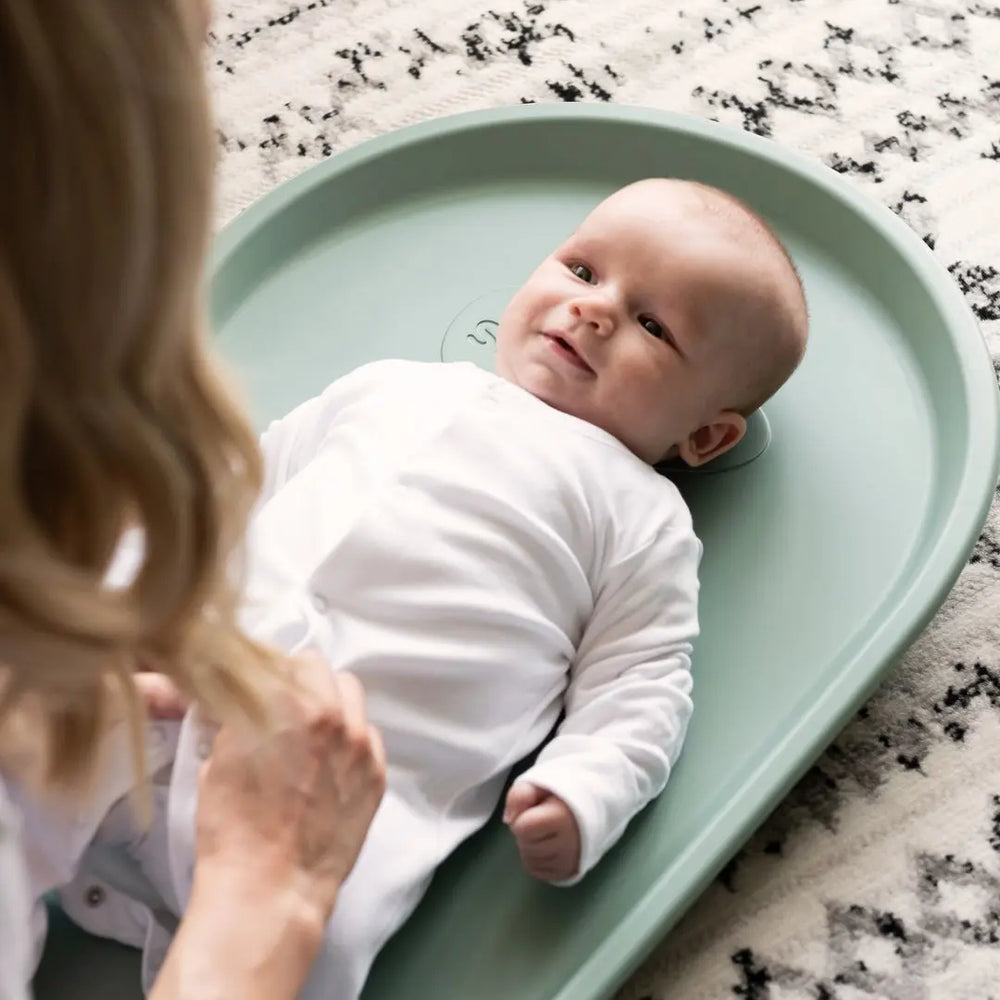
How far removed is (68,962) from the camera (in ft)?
2.32

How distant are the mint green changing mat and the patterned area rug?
7 centimetres

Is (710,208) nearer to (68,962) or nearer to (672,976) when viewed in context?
(672,976)

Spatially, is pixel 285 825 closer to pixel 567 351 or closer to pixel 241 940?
pixel 241 940

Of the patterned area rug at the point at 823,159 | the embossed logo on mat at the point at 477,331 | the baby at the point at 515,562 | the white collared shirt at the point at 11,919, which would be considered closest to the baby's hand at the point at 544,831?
the baby at the point at 515,562

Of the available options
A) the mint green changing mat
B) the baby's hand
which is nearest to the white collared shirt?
the mint green changing mat

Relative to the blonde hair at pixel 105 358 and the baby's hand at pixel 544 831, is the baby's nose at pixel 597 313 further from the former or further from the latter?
the blonde hair at pixel 105 358

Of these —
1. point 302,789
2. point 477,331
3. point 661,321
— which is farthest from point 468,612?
point 477,331

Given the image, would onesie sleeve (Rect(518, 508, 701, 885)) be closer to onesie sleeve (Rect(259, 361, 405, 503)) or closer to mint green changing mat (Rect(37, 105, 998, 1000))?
mint green changing mat (Rect(37, 105, 998, 1000))

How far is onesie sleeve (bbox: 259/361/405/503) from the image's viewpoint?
87 centimetres

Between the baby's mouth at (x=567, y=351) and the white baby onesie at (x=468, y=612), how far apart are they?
1.7 inches

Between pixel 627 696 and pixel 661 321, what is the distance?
0.28 m

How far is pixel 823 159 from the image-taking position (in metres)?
1.22

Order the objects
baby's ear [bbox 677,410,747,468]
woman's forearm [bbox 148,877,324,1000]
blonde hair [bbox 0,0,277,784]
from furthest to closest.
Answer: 1. baby's ear [bbox 677,410,747,468]
2. woman's forearm [bbox 148,877,324,1000]
3. blonde hair [bbox 0,0,277,784]

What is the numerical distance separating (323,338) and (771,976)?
2.10 feet
